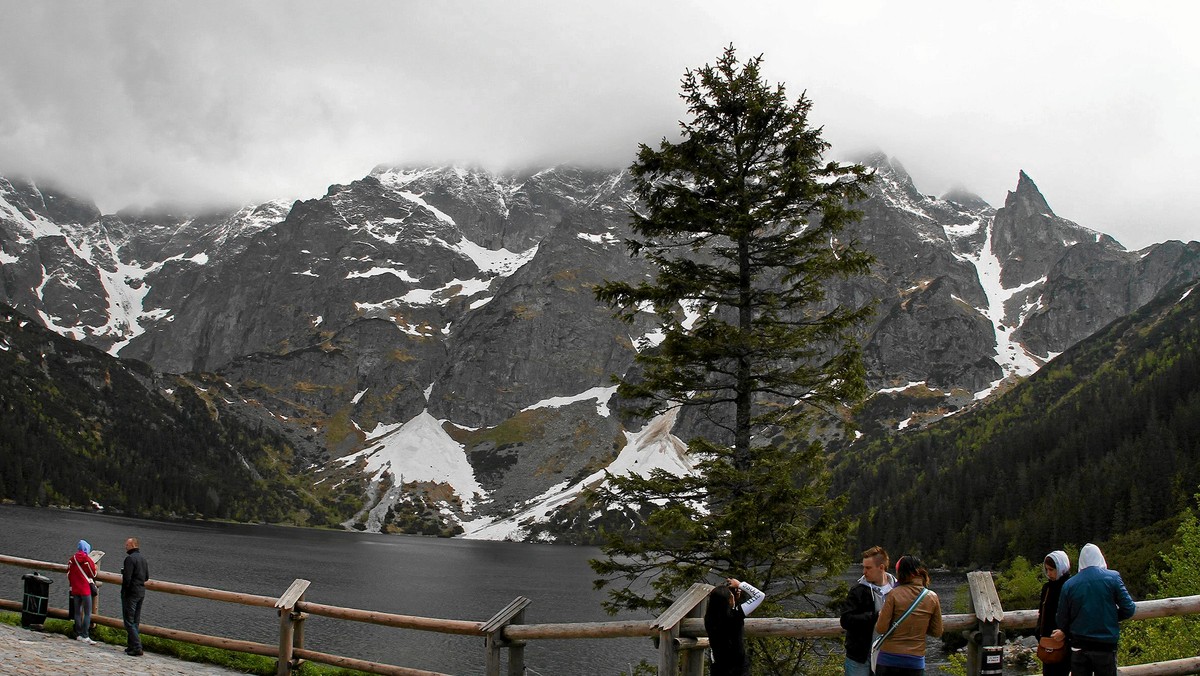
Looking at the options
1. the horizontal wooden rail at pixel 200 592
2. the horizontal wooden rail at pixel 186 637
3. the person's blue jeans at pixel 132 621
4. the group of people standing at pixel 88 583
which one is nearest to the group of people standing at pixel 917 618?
the horizontal wooden rail at pixel 200 592

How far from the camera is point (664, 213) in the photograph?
2016 centimetres

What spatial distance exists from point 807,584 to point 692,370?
5.40 meters

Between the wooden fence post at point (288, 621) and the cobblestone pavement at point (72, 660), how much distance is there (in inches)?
49.8

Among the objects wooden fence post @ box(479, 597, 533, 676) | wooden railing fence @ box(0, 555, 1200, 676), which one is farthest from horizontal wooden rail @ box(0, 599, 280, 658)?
wooden fence post @ box(479, 597, 533, 676)

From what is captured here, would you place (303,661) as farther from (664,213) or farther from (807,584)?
(664,213)

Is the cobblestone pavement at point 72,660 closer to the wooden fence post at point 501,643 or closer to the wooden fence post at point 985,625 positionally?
the wooden fence post at point 501,643

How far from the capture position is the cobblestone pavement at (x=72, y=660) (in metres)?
15.4

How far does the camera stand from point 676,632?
1205 centimetres

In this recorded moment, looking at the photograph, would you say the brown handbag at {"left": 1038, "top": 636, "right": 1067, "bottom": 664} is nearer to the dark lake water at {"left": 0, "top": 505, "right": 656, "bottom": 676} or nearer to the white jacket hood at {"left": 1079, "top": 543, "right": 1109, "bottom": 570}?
the white jacket hood at {"left": 1079, "top": 543, "right": 1109, "bottom": 570}

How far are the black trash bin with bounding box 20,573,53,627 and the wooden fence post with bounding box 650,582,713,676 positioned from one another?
54.7ft

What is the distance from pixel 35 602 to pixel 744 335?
18436 millimetres

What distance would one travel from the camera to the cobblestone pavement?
1541 cm

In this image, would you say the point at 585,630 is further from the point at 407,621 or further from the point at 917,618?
the point at 917,618

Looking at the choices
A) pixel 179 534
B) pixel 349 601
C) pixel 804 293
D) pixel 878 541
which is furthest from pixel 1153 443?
pixel 179 534
